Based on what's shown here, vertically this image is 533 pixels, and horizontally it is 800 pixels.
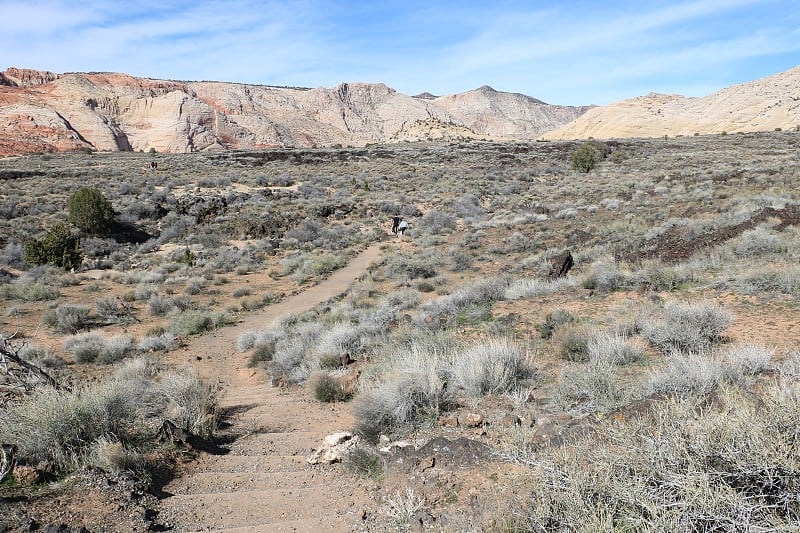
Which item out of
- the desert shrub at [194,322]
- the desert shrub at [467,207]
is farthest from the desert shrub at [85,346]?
the desert shrub at [467,207]

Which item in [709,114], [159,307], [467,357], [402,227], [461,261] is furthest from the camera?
[709,114]

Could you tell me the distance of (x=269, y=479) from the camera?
4516mm

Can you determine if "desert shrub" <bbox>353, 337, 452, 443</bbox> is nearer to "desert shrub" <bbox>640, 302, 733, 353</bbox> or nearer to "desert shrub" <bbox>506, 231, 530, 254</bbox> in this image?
"desert shrub" <bbox>640, 302, 733, 353</bbox>

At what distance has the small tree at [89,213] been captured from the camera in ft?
72.8

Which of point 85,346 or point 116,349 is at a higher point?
point 85,346

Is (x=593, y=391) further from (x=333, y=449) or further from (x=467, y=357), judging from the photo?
(x=333, y=449)

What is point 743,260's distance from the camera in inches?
379

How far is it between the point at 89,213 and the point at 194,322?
15.1m

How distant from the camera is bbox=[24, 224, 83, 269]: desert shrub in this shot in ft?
59.0

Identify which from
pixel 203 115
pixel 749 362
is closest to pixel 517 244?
pixel 749 362

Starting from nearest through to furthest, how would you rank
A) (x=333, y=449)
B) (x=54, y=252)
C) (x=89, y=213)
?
(x=333, y=449), (x=54, y=252), (x=89, y=213)

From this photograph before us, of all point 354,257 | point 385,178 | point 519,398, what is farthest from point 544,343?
point 385,178

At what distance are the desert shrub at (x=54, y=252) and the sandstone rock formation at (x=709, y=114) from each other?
80.7 m

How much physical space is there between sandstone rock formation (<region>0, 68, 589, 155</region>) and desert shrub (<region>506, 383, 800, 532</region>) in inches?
3183
